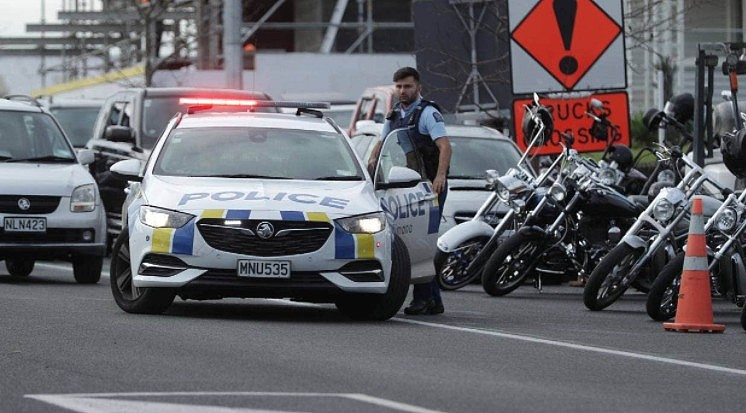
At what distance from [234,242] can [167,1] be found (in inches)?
1292

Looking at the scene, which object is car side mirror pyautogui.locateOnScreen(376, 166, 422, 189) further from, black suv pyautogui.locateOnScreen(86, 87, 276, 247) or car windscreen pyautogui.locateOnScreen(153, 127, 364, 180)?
black suv pyautogui.locateOnScreen(86, 87, 276, 247)

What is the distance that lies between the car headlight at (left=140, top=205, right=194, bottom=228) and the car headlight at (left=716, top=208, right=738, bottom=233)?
3.75 m

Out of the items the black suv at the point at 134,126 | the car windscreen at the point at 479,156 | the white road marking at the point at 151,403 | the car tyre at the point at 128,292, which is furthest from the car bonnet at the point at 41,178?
the white road marking at the point at 151,403

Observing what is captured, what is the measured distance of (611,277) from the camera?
605 inches

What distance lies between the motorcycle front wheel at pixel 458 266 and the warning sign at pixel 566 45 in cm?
301

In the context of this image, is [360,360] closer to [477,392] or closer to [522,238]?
[477,392]

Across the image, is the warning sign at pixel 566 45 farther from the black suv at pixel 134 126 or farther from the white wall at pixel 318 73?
the white wall at pixel 318 73

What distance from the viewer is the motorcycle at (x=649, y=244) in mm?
14938

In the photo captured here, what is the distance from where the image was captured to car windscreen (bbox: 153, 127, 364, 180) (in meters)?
14.4

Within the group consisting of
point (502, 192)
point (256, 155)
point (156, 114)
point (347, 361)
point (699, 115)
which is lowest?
point (347, 361)

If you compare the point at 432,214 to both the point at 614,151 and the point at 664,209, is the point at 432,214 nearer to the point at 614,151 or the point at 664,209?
the point at 664,209

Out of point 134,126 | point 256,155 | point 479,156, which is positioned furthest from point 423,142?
point 134,126

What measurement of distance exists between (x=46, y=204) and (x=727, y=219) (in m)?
6.87

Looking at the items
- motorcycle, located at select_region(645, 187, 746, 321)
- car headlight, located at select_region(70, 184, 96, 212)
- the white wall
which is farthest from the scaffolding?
motorcycle, located at select_region(645, 187, 746, 321)
